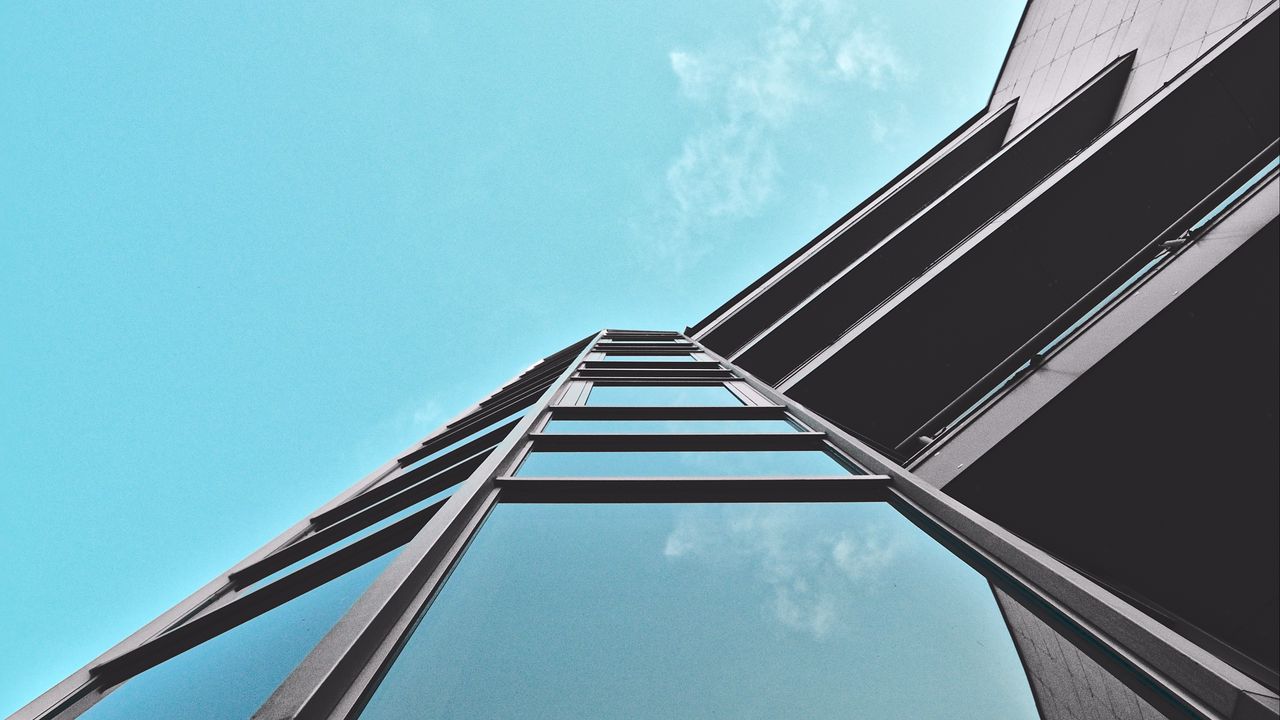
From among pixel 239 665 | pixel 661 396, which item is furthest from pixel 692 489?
pixel 661 396

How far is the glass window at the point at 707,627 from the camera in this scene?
2.56 metres

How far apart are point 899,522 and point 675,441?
2223 millimetres

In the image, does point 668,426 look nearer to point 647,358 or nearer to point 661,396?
point 661,396

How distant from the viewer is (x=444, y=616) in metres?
2.95

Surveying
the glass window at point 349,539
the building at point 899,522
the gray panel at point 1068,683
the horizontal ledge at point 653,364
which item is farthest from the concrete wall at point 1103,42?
the glass window at point 349,539

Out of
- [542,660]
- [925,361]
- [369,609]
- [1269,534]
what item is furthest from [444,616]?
[925,361]

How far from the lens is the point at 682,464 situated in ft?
16.5

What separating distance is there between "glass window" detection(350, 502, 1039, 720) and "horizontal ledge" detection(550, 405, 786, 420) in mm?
2792

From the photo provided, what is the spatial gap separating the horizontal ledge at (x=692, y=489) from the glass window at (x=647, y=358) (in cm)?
776

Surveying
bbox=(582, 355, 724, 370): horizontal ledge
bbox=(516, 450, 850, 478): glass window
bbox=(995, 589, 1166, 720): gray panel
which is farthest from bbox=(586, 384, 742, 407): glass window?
bbox=(995, 589, 1166, 720): gray panel

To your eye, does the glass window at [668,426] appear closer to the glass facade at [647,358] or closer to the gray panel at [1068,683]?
the gray panel at [1068,683]

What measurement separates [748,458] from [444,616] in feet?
9.65

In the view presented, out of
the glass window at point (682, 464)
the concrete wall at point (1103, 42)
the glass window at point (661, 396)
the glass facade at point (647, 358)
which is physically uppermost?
the concrete wall at point (1103, 42)

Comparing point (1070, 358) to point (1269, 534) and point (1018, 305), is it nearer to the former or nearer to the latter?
point (1269, 534)
